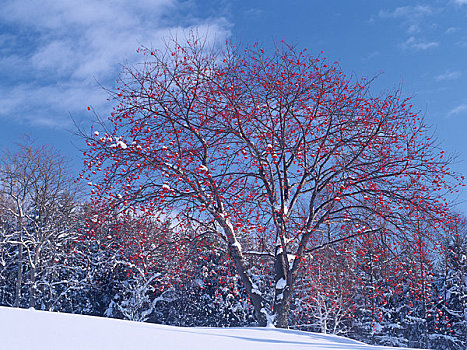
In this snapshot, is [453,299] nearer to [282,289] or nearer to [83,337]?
[282,289]

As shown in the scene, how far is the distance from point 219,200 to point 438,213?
5.39 m

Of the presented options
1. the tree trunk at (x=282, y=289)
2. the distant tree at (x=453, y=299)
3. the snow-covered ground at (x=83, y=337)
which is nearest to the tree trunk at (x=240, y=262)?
the tree trunk at (x=282, y=289)

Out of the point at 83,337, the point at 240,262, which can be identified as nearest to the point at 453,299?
the point at 240,262

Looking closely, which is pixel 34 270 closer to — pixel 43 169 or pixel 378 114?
pixel 43 169

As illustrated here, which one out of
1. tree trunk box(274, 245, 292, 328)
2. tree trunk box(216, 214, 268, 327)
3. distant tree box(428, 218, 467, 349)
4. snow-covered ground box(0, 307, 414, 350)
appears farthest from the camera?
distant tree box(428, 218, 467, 349)

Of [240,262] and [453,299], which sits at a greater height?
[240,262]

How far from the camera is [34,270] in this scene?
70.3 feet

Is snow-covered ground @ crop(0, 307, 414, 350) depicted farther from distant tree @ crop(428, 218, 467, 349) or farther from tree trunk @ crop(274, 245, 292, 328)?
distant tree @ crop(428, 218, 467, 349)

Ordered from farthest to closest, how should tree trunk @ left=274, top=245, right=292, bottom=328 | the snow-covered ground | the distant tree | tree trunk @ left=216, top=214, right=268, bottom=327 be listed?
the distant tree
tree trunk @ left=216, top=214, right=268, bottom=327
tree trunk @ left=274, top=245, right=292, bottom=328
the snow-covered ground

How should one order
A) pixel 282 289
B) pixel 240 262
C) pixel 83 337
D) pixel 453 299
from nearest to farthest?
pixel 83 337 < pixel 282 289 < pixel 240 262 < pixel 453 299

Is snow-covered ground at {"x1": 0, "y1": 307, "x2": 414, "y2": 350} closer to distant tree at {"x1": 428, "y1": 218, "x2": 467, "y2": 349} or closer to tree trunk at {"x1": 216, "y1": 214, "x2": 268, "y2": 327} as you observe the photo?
tree trunk at {"x1": 216, "y1": 214, "x2": 268, "y2": 327}

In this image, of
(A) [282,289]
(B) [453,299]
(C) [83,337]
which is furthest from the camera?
(B) [453,299]

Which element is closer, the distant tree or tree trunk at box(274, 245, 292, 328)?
tree trunk at box(274, 245, 292, 328)

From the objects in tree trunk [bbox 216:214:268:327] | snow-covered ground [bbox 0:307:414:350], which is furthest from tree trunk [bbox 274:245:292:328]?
snow-covered ground [bbox 0:307:414:350]
